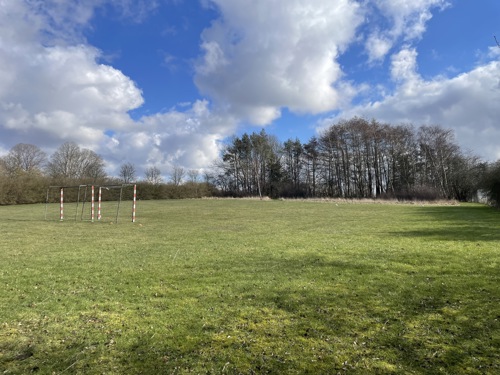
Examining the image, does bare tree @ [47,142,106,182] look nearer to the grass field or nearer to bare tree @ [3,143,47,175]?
bare tree @ [3,143,47,175]

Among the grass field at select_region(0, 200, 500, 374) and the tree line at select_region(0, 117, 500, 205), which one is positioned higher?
the tree line at select_region(0, 117, 500, 205)

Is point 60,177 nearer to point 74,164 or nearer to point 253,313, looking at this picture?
point 74,164

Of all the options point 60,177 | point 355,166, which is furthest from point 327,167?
point 60,177

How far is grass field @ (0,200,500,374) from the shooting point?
10.4ft

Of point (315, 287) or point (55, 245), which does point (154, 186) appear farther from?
point (315, 287)

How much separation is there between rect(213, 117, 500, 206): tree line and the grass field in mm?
46343

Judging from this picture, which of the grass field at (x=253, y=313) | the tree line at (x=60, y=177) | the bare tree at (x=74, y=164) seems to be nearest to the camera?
the grass field at (x=253, y=313)

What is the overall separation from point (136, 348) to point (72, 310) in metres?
1.68

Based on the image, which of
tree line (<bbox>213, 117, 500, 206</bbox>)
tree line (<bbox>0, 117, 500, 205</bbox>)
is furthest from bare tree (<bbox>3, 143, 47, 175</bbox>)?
tree line (<bbox>213, 117, 500, 206</bbox>)

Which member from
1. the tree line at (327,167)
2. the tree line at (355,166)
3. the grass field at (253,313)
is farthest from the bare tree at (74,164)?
the grass field at (253,313)

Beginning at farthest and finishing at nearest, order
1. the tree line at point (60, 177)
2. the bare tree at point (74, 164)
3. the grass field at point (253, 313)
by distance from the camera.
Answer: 1. the bare tree at point (74, 164)
2. the tree line at point (60, 177)
3. the grass field at point (253, 313)

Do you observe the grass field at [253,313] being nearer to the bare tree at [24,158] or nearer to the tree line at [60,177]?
the tree line at [60,177]

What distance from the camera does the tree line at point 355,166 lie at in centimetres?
5728

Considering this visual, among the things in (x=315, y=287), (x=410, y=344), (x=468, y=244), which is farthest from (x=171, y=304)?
(x=468, y=244)
